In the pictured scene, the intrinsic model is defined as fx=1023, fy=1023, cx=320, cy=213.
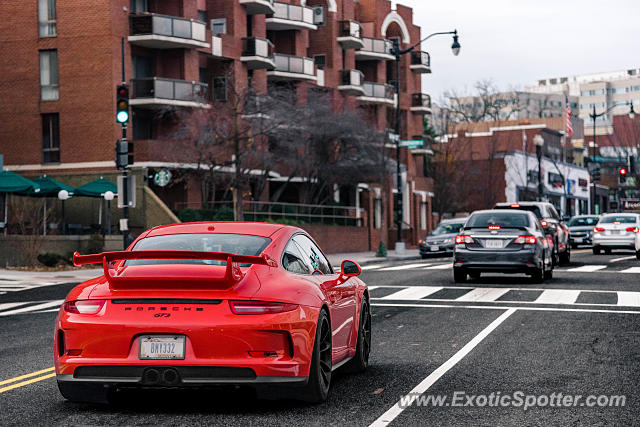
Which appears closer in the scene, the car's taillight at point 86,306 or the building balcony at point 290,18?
the car's taillight at point 86,306

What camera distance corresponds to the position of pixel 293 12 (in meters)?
57.9

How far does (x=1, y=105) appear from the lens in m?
48.6

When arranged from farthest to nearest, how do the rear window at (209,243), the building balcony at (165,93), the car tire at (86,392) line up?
the building balcony at (165,93)
the rear window at (209,243)
the car tire at (86,392)

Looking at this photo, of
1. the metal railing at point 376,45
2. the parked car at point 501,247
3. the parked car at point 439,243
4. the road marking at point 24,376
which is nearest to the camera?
the road marking at point 24,376

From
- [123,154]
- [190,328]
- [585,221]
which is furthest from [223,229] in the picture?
[585,221]

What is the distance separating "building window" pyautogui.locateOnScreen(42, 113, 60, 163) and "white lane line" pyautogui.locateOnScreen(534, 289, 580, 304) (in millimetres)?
32856

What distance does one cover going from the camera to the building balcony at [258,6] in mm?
53094

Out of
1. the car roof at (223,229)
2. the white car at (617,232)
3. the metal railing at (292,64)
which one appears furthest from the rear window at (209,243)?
Result: the metal railing at (292,64)

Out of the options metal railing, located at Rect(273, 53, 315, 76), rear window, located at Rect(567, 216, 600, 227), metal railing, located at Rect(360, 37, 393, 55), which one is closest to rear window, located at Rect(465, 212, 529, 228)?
rear window, located at Rect(567, 216, 600, 227)

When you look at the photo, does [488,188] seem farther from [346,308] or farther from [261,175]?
[346,308]

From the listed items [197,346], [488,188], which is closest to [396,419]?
[197,346]

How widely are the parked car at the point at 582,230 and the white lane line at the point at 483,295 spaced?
1149 inches

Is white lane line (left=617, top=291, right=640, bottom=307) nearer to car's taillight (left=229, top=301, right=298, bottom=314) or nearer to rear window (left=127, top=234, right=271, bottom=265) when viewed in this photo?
rear window (left=127, top=234, right=271, bottom=265)

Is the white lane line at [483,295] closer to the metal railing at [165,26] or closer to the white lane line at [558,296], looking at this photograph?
the white lane line at [558,296]
